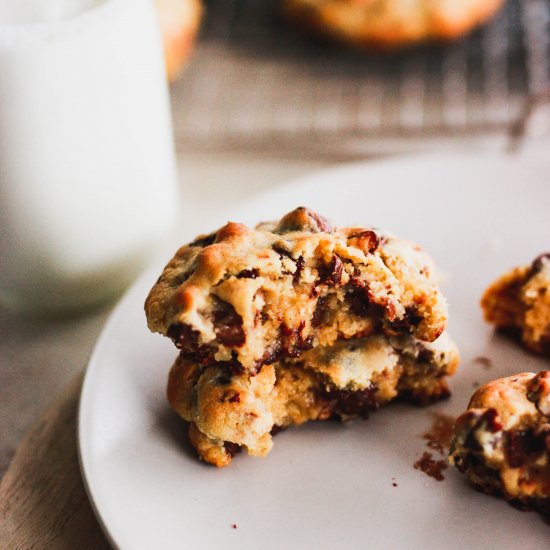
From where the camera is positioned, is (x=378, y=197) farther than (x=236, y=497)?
→ Yes

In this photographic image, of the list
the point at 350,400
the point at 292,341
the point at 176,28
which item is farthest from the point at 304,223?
the point at 176,28

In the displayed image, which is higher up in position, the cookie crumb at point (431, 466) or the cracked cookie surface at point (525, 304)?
the cracked cookie surface at point (525, 304)

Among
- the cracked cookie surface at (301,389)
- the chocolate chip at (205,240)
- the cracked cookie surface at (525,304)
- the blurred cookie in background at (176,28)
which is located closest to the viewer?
the cracked cookie surface at (301,389)

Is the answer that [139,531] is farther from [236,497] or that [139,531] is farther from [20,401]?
[20,401]

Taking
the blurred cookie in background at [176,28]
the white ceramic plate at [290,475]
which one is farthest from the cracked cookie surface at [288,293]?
the blurred cookie in background at [176,28]

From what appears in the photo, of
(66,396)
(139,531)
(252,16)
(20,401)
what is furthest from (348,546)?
(252,16)

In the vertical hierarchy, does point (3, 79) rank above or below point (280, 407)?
above

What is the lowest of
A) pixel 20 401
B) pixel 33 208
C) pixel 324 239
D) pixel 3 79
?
pixel 20 401

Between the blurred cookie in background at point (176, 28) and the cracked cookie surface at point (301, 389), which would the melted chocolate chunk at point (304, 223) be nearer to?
the cracked cookie surface at point (301, 389)
